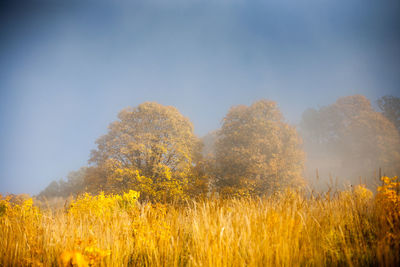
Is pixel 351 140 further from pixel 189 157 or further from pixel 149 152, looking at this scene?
pixel 149 152

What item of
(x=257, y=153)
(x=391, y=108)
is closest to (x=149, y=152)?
(x=257, y=153)

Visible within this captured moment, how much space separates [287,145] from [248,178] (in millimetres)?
6024

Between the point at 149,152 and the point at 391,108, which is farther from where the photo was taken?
the point at 391,108

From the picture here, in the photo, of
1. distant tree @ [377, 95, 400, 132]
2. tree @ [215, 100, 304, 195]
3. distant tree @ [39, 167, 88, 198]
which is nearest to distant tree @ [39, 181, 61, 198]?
distant tree @ [39, 167, 88, 198]

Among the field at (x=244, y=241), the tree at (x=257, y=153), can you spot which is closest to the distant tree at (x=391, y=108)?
the tree at (x=257, y=153)

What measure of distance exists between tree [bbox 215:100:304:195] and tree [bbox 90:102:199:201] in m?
3.01

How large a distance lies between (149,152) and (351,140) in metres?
29.9

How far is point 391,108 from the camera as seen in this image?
3091 centimetres

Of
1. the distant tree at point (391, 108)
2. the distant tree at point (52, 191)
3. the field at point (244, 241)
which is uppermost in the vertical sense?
the distant tree at point (391, 108)

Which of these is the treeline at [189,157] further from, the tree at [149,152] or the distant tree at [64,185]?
the distant tree at [64,185]

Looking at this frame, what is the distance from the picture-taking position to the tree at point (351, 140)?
2498 centimetres

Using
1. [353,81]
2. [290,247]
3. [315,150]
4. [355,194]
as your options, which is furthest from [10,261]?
[353,81]

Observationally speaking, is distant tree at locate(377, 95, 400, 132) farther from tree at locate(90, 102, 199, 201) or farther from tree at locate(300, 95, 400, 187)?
tree at locate(90, 102, 199, 201)

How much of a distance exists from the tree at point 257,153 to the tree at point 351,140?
42.7ft
